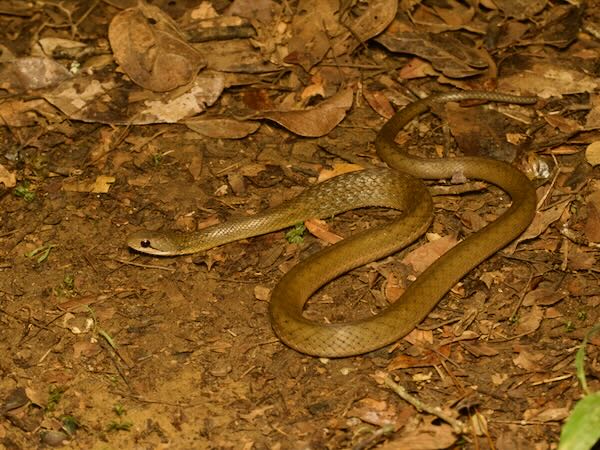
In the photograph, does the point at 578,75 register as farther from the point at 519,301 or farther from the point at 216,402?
the point at 216,402

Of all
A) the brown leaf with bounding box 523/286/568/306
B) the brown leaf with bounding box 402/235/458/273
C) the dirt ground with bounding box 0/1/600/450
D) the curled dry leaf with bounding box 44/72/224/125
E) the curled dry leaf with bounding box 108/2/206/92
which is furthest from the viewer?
the curled dry leaf with bounding box 108/2/206/92

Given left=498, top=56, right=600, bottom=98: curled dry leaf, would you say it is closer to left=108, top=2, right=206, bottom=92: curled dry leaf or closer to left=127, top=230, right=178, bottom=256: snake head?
left=108, top=2, right=206, bottom=92: curled dry leaf

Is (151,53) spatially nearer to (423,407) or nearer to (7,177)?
(7,177)

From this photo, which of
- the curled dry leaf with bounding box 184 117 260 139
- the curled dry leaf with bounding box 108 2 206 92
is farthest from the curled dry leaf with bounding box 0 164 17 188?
the curled dry leaf with bounding box 184 117 260 139

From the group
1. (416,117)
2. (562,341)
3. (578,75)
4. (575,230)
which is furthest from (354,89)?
(562,341)

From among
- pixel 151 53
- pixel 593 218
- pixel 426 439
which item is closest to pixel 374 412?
pixel 426 439
